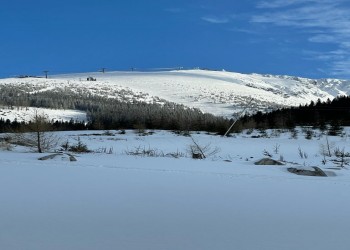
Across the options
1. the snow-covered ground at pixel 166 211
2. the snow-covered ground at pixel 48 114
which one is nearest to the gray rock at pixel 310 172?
the snow-covered ground at pixel 166 211

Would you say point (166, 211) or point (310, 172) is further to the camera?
point (310, 172)

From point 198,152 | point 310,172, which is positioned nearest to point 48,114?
point 198,152

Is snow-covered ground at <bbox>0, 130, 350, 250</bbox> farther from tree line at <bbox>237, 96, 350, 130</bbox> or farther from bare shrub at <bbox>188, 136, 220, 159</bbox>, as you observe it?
tree line at <bbox>237, 96, 350, 130</bbox>

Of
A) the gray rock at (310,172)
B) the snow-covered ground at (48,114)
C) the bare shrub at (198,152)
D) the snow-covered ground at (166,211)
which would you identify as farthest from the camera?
the snow-covered ground at (48,114)

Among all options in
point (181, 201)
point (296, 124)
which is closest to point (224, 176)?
point (181, 201)

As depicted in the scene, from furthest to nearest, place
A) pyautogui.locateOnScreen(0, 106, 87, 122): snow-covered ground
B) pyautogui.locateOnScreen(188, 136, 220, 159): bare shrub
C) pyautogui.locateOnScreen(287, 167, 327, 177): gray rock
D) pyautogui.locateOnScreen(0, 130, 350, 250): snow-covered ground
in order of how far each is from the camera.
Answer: pyautogui.locateOnScreen(0, 106, 87, 122): snow-covered ground, pyautogui.locateOnScreen(188, 136, 220, 159): bare shrub, pyautogui.locateOnScreen(287, 167, 327, 177): gray rock, pyautogui.locateOnScreen(0, 130, 350, 250): snow-covered ground

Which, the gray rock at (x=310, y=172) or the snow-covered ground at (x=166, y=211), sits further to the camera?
the gray rock at (x=310, y=172)

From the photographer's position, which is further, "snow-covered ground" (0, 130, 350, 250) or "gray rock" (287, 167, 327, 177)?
"gray rock" (287, 167, 327, 177)


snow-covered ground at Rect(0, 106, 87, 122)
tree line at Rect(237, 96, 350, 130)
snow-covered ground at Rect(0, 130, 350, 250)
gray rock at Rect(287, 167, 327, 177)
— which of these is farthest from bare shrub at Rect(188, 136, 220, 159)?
snow-covered ground at Rect(0, 106, 87, 122)

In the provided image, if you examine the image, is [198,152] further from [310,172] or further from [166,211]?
[166,211]

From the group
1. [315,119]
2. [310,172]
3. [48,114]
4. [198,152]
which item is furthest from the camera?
[48,114]

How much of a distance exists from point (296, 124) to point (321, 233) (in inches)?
1629

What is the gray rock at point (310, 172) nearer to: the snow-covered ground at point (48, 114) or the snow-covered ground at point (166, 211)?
the snow-covered ground at point (166, 211)

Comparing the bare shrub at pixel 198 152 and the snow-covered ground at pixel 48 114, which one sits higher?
the snow-covered ground at pixel 48 114
